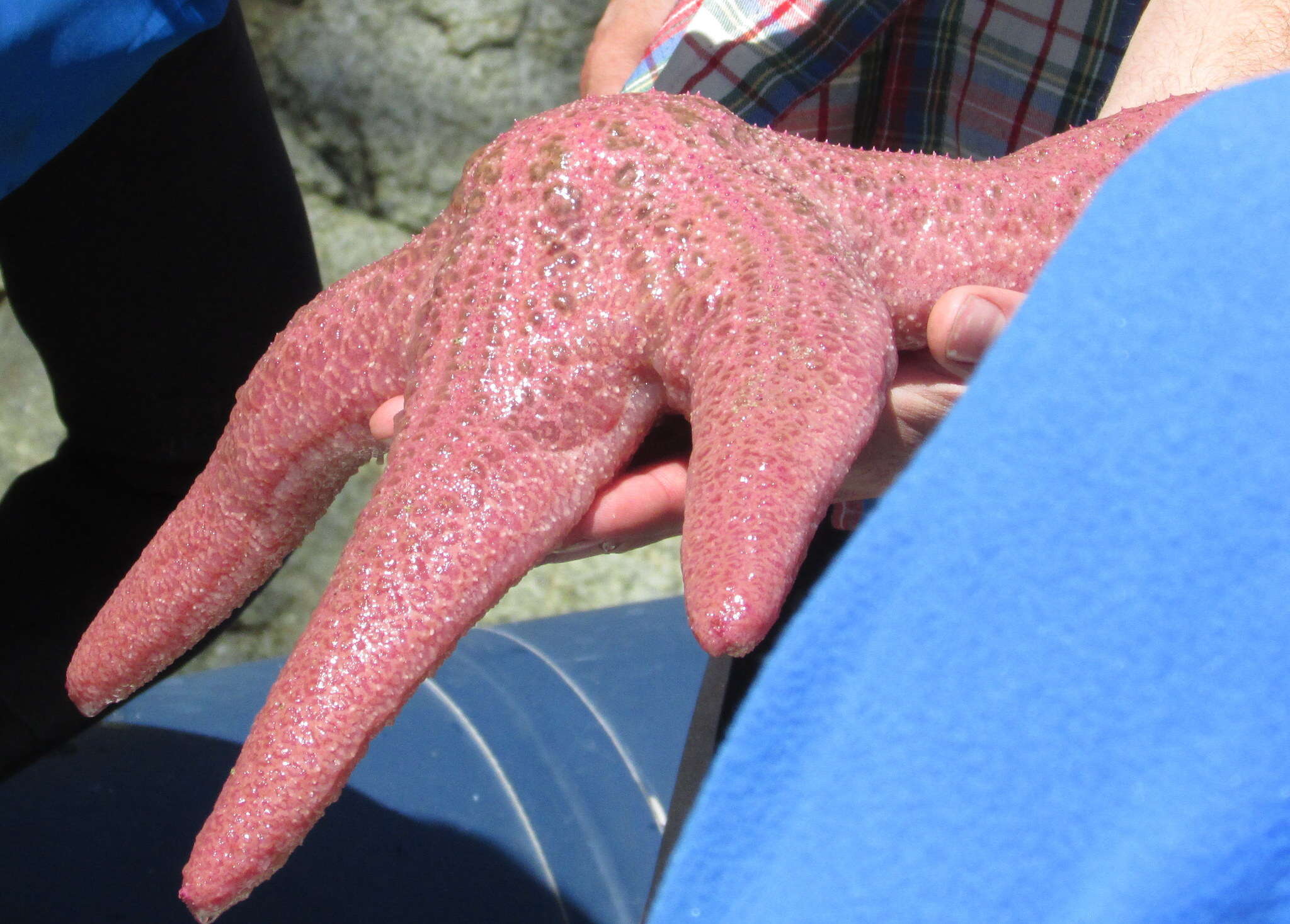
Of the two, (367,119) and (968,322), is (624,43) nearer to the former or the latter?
(968,322)

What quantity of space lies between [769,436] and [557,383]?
176 mm

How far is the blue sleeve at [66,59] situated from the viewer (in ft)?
3.33

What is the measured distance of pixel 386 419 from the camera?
0.81m

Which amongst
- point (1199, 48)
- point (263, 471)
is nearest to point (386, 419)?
point (263, 471)

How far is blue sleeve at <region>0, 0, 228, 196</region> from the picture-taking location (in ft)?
3.33

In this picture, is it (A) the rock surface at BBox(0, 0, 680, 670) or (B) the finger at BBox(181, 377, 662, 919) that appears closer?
(B) the finger at BBox(181, 377, 662, 919)

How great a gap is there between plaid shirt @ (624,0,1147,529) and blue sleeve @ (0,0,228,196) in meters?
0.51

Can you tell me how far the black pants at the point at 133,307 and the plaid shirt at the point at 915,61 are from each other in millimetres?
683

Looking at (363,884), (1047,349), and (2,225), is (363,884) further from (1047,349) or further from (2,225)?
(1047,349)

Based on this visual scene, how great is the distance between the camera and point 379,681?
0.63 m

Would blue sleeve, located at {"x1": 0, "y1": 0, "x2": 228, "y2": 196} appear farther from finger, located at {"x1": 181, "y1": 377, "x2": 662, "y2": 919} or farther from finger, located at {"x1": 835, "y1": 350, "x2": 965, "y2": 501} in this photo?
finger, located at {"x1": 835, "y1": 350, "x2": 965, "y2": 501}

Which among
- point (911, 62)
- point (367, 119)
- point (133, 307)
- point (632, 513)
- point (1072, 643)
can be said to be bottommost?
point (367, 119)

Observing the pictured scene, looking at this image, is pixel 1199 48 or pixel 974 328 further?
pixel 1199 48

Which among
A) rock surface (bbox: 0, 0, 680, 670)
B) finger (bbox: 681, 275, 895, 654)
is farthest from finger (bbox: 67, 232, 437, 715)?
rock surface (bbox: 0, 0, 680, 670)
